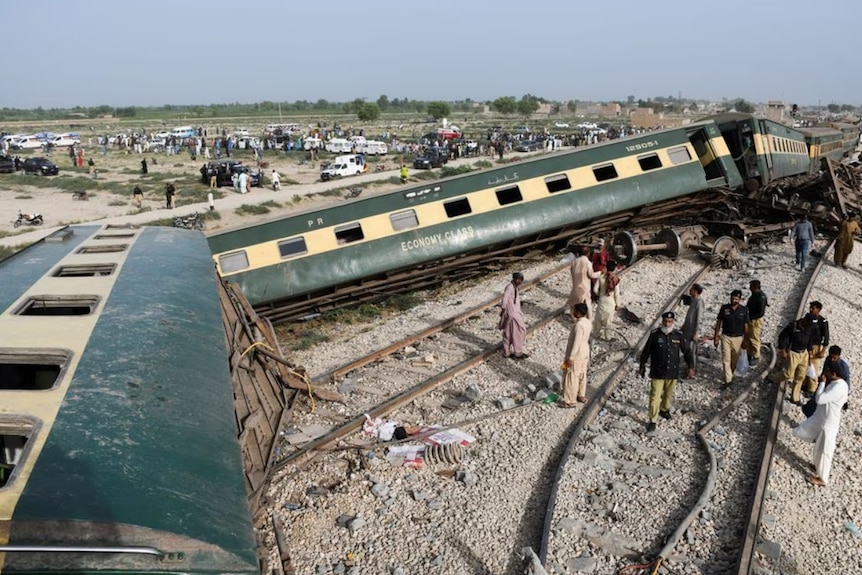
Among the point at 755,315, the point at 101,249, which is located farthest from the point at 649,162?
the point at 101,249

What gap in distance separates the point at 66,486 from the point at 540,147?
205 ft

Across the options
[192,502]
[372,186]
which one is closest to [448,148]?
[372,186]

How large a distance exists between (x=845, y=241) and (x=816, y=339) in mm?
8758

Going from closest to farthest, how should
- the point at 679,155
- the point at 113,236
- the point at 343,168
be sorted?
the point at 113,236, the point at 679,155, the point at 343,168

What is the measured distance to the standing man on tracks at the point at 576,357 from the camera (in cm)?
964

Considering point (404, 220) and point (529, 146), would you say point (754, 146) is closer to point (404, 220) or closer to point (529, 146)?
point (404, 220)

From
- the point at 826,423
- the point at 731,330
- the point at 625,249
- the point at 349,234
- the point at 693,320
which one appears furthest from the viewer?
the point at 625,249

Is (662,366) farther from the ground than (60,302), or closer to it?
closer to it

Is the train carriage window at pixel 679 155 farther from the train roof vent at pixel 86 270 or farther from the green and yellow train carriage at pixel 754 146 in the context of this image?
the train roof vent at pixel 86 270

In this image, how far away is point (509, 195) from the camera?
16.6 m

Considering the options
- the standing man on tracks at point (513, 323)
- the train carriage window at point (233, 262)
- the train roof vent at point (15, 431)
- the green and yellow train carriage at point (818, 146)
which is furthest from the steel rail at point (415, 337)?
the green and yellow train carriage at point (818, 146)

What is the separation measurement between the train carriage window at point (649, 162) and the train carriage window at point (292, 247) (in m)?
9.25

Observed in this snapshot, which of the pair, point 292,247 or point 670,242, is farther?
point 670,242

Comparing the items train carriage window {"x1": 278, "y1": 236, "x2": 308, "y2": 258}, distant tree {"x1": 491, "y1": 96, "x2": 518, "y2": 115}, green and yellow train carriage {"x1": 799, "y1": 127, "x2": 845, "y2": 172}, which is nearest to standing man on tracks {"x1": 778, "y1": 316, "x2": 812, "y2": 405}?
train carriage window {"x1": 278, "y1": 236, "x2": 308, "y2": 258}
